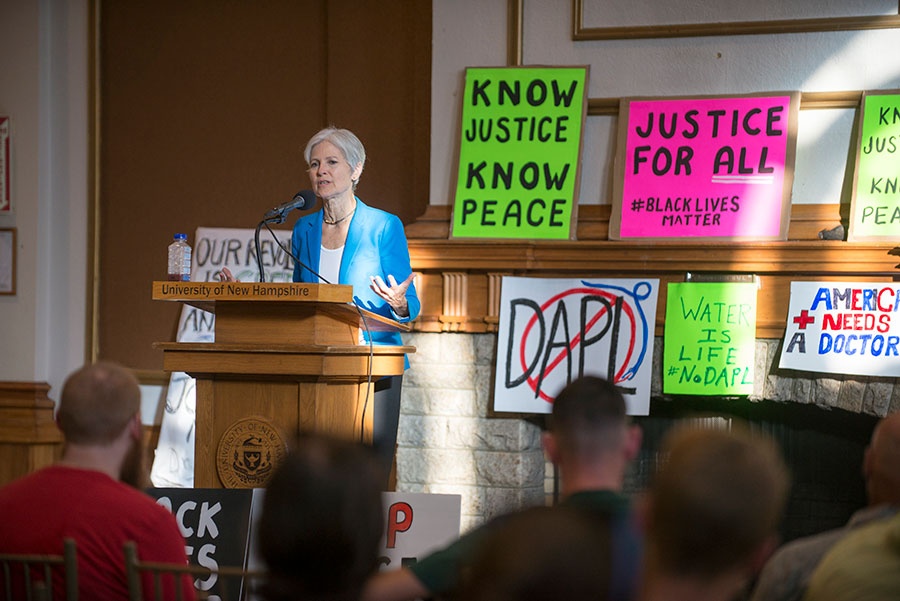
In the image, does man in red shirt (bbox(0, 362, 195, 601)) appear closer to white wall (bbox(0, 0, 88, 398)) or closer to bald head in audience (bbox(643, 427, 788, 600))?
bald head in audience (bbox(643, 427, 788, 600))

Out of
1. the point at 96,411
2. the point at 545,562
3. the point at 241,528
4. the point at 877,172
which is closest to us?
the point at 545,562

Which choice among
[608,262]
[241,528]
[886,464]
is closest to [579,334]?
[608,262]

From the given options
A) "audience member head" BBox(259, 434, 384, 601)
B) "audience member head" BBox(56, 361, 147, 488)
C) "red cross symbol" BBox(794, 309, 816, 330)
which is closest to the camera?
"audience member head" BBox(259, 434, 384, 601)

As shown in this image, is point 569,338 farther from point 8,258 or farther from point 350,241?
point 8,258

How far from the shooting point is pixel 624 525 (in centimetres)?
132

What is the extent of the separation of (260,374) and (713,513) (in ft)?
5.66

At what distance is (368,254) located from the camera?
10.6ft

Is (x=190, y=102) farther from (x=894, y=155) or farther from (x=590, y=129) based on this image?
(x=894, y=155)

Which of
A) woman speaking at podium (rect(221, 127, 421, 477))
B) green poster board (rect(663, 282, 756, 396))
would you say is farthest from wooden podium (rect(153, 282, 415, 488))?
green poster board (rect(663, 282, 756, 396))

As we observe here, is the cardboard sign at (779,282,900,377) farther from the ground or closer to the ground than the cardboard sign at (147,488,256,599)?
farther from the ground

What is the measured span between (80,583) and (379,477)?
616mm

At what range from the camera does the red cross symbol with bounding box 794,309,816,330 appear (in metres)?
3.79

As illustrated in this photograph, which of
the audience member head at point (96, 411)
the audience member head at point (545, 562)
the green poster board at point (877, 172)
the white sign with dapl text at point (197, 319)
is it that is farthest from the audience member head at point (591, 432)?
the white sign with dapl text at point (197, 319)

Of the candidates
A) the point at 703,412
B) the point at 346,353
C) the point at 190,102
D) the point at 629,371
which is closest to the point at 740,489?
the point at 346,353
